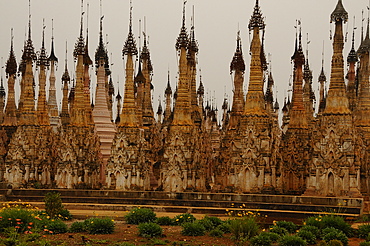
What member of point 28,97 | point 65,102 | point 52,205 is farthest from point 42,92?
point 52,205

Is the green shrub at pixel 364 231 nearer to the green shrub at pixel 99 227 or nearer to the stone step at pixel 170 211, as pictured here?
the stone step at pixel 170 211

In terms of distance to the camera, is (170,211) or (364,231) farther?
(170,211)

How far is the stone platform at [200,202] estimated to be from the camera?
75.7 ft

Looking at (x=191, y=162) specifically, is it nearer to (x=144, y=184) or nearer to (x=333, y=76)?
(x=144, y=184)

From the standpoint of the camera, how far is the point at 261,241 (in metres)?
16.7

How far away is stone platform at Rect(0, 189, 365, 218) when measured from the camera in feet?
75.7

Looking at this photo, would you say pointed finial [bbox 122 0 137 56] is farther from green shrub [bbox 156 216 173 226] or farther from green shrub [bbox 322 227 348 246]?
green shrub [bbox 322 227 348 246]

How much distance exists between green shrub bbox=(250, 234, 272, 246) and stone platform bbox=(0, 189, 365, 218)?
19.7 ft

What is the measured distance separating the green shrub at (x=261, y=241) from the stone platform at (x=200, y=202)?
5996 millimetres

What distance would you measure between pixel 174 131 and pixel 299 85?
8.07m

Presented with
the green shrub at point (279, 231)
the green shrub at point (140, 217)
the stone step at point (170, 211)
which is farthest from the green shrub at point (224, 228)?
the stone step at point (170, 211)

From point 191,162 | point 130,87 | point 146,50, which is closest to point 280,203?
point 191,162

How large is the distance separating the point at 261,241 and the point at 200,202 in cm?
931

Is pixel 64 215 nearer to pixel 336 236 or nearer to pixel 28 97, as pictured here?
pixel 336 236
